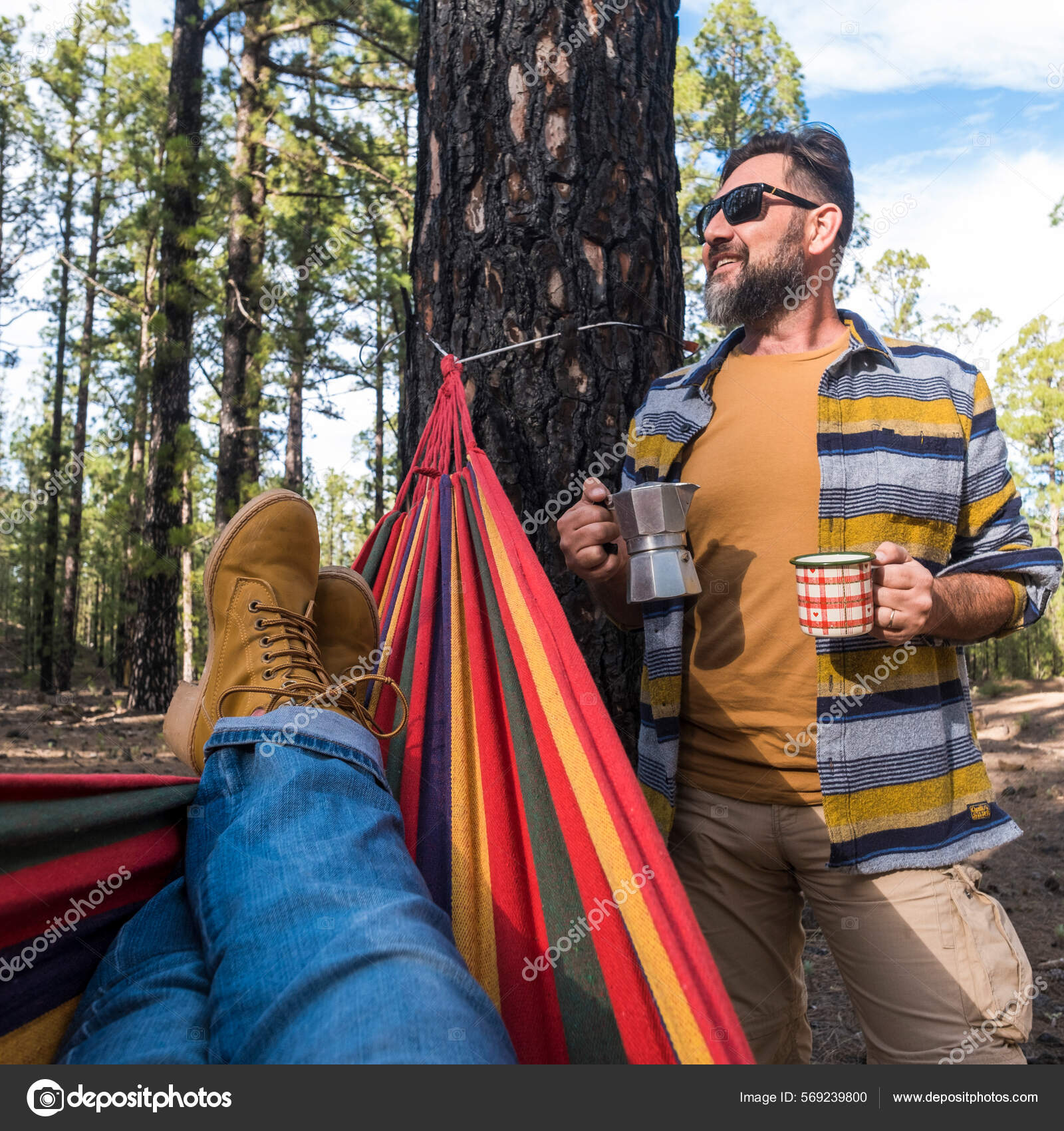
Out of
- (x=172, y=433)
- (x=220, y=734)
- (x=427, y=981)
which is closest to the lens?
(x=427, y=981)

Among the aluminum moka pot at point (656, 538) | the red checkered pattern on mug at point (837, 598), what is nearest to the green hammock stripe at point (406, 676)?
the aluminum moka pot at point (656, 538)

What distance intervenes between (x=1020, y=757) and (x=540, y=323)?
18.2ft

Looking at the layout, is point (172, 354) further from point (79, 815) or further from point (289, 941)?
point (289, 941)

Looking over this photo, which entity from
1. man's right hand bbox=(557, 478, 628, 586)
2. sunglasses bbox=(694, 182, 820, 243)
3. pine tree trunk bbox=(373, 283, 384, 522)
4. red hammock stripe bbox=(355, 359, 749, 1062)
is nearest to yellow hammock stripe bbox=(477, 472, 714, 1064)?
red hammock stripe bbox=(355, 359, 749, 1062)

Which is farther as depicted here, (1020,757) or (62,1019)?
(1020,757)

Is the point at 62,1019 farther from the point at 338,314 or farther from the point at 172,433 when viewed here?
the point at 338,314

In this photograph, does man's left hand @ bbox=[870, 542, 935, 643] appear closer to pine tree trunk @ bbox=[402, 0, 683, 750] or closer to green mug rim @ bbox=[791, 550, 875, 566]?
green mug rim @ bbox=[791, 550, 875, 566]

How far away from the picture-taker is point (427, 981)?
2.64ft

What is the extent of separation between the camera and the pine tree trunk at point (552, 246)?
1787mm

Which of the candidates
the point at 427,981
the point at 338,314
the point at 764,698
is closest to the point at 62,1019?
the point at 427,981

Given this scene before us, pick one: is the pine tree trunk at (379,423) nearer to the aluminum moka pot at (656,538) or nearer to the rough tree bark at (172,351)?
the rough tree bark at (172,351)

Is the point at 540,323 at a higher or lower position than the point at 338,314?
lower

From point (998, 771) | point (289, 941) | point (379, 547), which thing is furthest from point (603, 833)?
point (998, 771)

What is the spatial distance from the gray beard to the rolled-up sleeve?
1.34ft
